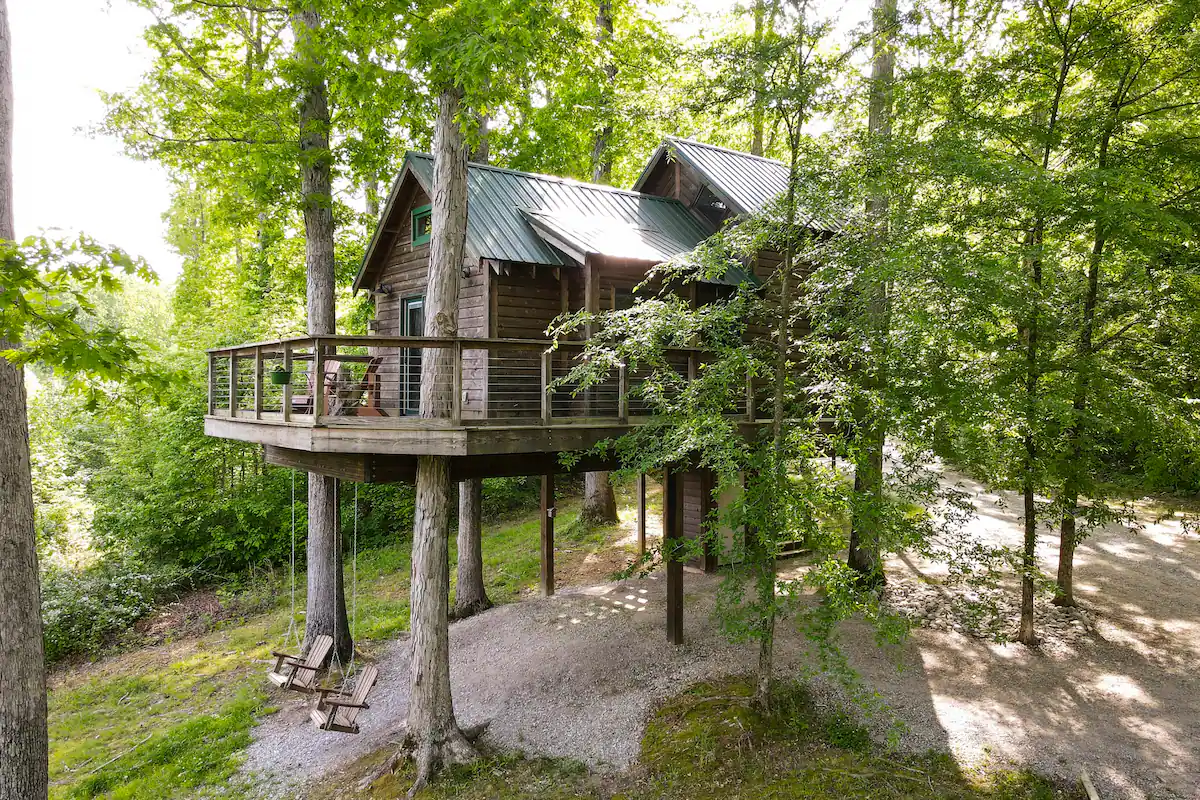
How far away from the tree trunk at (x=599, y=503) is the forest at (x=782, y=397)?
4473 mm

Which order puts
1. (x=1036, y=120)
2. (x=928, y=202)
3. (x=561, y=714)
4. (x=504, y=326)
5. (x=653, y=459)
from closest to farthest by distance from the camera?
(x=653, y=459) < (x=928, y=202) < (x=561, y=714) < (x=1036, y=120) < (x=504, y=326)

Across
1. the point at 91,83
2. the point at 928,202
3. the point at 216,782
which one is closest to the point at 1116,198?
the point at 928,202

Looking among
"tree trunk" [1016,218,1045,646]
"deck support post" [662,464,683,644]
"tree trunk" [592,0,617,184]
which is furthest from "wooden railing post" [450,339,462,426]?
"tree trunk" [592,0,617,184]

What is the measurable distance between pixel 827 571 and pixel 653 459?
2120mm

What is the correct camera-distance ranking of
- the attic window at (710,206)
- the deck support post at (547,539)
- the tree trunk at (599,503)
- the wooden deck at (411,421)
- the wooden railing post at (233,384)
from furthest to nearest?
the tree trunk at (599,503) → the attic window at (710,206) → the deck support post at (547,539) → the wooden railing post at (233,384) → the wooden deck at (411,421)

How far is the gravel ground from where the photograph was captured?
23.4 feet

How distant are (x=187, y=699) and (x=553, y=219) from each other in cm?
970

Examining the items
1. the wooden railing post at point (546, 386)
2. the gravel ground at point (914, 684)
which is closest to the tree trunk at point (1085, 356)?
the gravel ground at point (914, 684)

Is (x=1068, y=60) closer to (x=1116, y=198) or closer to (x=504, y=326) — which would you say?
(x=1116, y=198)

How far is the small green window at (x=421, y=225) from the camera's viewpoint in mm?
12008

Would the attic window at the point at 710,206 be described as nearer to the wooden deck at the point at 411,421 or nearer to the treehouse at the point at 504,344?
the treehouse at the point at 504,344


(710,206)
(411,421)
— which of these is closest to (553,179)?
(710,206)

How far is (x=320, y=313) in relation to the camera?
1045cm

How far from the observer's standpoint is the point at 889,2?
34.4 ft
